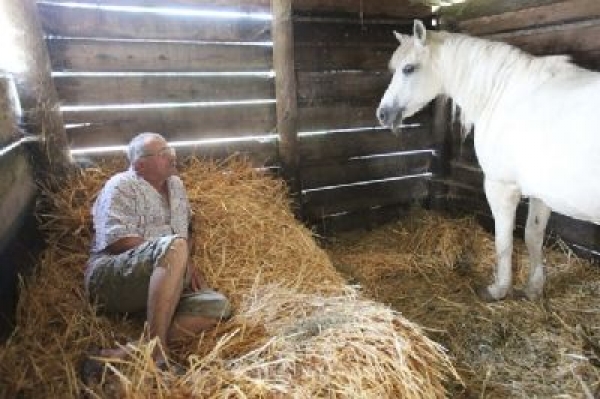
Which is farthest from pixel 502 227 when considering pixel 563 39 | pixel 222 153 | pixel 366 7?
pixel 366 7

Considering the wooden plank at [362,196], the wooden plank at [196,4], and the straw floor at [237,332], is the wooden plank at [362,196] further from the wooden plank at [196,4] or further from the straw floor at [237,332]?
the wooden plank at [196,4]

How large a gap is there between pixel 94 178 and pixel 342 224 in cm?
246

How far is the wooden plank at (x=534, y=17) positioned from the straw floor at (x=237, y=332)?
8.70 ft

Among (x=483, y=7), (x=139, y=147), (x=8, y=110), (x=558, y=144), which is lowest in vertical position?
(x=558, y=144)

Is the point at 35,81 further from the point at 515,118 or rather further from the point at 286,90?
the point at 515,118

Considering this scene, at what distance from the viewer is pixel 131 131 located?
305 centimetres

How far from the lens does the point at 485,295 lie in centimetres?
301

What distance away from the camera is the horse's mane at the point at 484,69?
8.61 feet

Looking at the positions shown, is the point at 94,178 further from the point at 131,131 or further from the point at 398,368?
the point at 398,368

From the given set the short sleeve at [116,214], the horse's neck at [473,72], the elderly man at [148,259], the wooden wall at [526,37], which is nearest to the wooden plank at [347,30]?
the wooden wall at [526,37]

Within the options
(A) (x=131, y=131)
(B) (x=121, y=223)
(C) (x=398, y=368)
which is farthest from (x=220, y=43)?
(C) (x=398, y=368)

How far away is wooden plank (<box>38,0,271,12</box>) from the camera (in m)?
2.88

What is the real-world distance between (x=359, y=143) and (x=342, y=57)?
2.86 feet

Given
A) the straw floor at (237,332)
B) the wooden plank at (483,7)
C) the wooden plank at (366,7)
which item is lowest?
the straw floor at (237,332)
